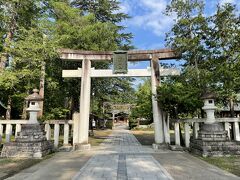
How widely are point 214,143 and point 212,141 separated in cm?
10

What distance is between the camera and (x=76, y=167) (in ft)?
23.1

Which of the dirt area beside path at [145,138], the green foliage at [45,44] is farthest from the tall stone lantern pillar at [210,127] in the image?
the green foliage at [45,44]

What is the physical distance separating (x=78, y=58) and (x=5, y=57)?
5.01 m

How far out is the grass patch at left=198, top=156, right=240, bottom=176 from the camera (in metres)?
6.56

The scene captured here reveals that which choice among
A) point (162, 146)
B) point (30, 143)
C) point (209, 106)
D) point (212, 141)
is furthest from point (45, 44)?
point (212, 141)

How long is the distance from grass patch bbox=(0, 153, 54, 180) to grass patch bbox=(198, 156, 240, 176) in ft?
20.1

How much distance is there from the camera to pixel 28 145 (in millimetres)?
9023

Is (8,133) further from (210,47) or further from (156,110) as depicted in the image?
(210,47)

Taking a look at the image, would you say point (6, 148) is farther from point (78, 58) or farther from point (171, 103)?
point (171, 103)

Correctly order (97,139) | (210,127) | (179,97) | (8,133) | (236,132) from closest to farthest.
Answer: (210,127) → (179,97) → (236,132) → (8,133) → (97,139)

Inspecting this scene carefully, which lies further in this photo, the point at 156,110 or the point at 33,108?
the point at 156,110

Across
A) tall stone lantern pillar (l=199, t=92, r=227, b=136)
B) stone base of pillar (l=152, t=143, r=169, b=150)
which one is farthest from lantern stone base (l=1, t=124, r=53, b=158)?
tall stone lantern pillar (l=199, t=92, r=227, b=136)

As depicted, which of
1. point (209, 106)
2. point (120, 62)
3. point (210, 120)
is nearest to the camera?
point (210, 120)

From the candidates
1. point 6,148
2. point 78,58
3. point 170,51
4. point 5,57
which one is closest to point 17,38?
point 5,57
